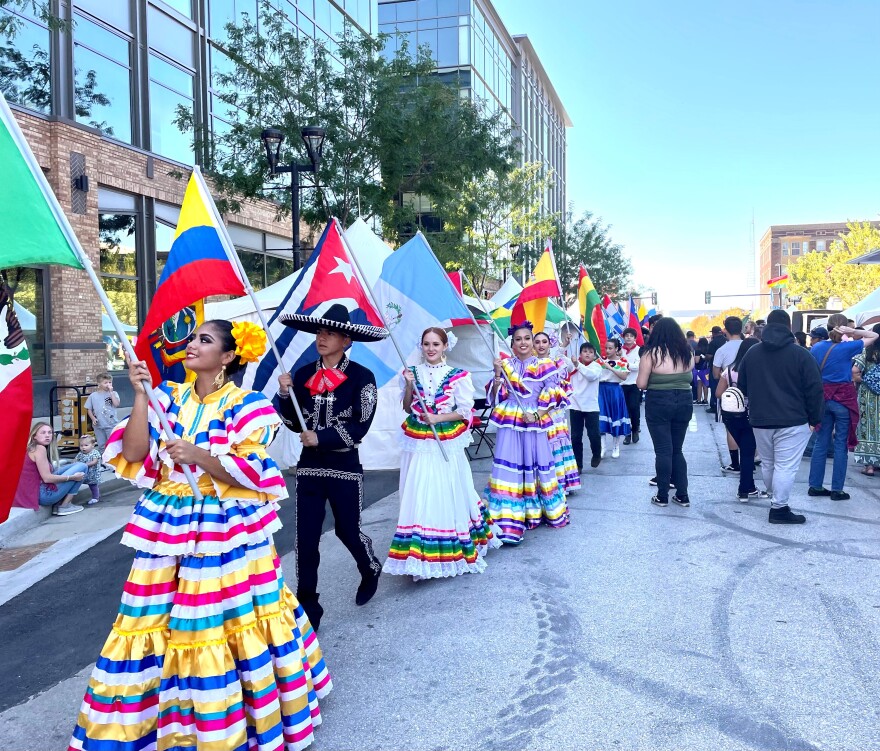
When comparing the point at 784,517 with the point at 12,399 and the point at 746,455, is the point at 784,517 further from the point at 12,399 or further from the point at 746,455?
the point at 12,399

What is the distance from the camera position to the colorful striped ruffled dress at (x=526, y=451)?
6.66 metres

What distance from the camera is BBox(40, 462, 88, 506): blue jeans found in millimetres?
7965

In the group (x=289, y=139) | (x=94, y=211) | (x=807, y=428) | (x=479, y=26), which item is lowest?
(x=807, y=428)

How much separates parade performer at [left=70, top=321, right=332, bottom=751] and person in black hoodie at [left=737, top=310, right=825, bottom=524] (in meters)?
5.02

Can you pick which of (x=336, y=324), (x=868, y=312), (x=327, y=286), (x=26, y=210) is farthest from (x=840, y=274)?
(x=26, y=210)

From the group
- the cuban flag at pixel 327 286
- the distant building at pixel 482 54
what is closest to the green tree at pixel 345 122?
the cuban flag at pixel 327 286

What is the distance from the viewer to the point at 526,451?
672 centimetres

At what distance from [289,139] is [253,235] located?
685 centimetres

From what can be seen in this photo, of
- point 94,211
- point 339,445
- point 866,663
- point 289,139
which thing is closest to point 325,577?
point 339,445

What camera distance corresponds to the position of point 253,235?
21.4m

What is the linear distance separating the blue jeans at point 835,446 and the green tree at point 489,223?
41.4 feet

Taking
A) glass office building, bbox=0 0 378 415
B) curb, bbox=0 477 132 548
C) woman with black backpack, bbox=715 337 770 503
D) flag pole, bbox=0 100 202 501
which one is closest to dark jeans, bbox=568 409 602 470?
woman with black backpack, bbox=715 337 770 503

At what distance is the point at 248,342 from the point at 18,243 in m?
0.95

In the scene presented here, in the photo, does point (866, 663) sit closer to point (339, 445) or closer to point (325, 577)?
point (339, 445)
